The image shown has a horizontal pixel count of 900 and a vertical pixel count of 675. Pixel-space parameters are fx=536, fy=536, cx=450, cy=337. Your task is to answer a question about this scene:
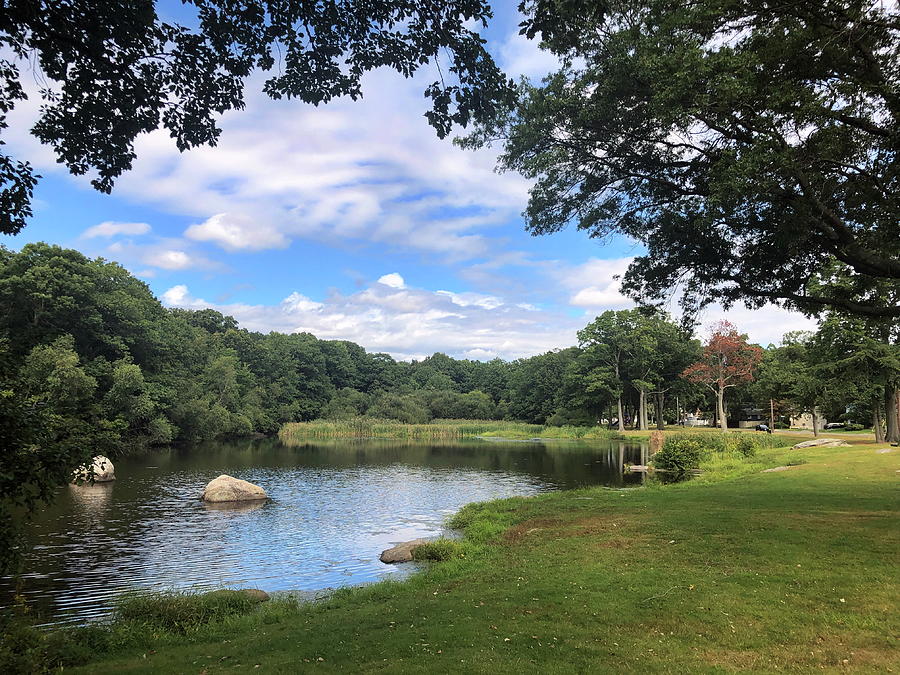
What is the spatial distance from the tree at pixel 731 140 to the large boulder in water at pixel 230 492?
17955mm

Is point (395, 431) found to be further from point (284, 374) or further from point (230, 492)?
point (230, 492)

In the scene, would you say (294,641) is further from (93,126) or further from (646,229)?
(646,229)

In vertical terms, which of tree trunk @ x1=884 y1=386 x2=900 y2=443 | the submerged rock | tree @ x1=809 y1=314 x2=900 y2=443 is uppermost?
tree @ x1=809 y1=314 x2=900 y2=443

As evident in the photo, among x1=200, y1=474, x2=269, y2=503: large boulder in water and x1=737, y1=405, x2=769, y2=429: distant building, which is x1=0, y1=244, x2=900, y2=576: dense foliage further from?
x1=200, y1=474, x2=269, y2=503: large boulder in water

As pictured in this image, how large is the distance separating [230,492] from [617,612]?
2039 centimetres

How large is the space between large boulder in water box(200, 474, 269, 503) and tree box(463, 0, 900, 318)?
18.0m

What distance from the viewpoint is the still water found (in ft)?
42.4

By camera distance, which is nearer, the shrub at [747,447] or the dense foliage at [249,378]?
the dense foliage at [249,378]

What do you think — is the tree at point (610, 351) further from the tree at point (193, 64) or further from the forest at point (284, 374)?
the tree at point (193, 64)

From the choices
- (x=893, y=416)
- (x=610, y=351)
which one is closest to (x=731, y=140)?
(x=893, y=416)

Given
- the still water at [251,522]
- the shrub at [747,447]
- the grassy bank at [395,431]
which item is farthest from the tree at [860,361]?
the grassy bank at [395,431]

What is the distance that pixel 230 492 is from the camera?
76.7 ft

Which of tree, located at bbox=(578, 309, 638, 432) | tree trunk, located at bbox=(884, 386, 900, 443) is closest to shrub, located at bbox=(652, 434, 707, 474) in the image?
tree trunk, located at bbox=(884, 386, 900, 443)

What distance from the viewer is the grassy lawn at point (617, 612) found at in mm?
5738
